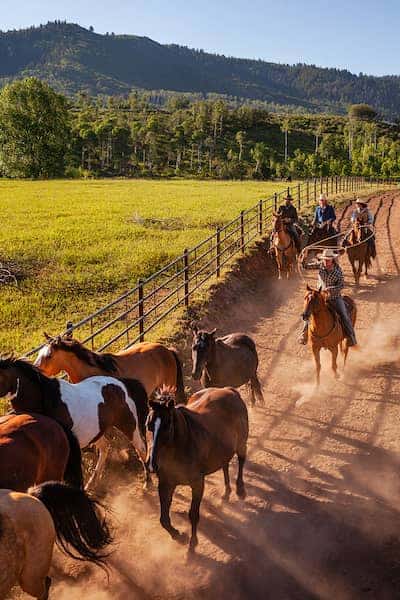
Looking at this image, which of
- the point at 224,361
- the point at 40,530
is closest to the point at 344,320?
the point at 224,361

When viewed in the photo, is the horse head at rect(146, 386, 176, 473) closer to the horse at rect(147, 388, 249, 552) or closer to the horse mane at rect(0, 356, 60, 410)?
the horse at rect(147, 388, 249, 552)

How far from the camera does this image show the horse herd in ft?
14.8

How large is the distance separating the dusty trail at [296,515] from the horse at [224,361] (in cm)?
80

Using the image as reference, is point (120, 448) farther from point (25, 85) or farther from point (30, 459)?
point (25, 85)

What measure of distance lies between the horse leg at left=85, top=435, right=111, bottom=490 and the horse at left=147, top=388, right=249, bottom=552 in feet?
4.67

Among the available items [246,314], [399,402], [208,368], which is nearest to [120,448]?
[208,368]

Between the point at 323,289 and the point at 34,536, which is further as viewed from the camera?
the point at 323,289

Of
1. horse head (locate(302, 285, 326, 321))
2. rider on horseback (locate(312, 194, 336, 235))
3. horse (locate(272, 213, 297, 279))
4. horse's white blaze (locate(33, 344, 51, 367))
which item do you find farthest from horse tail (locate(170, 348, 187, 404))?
rider on horseback (locate(312, 194, 336, 235))

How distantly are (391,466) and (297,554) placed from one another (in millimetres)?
2316

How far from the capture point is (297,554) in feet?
19.0

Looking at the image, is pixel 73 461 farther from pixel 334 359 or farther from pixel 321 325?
pixel 334 359

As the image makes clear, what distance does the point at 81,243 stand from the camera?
72.9 feet

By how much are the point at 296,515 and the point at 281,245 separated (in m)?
11.7

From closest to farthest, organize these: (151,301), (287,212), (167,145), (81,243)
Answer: (151,301) → (287,212) → (81,243) → (167,145)
